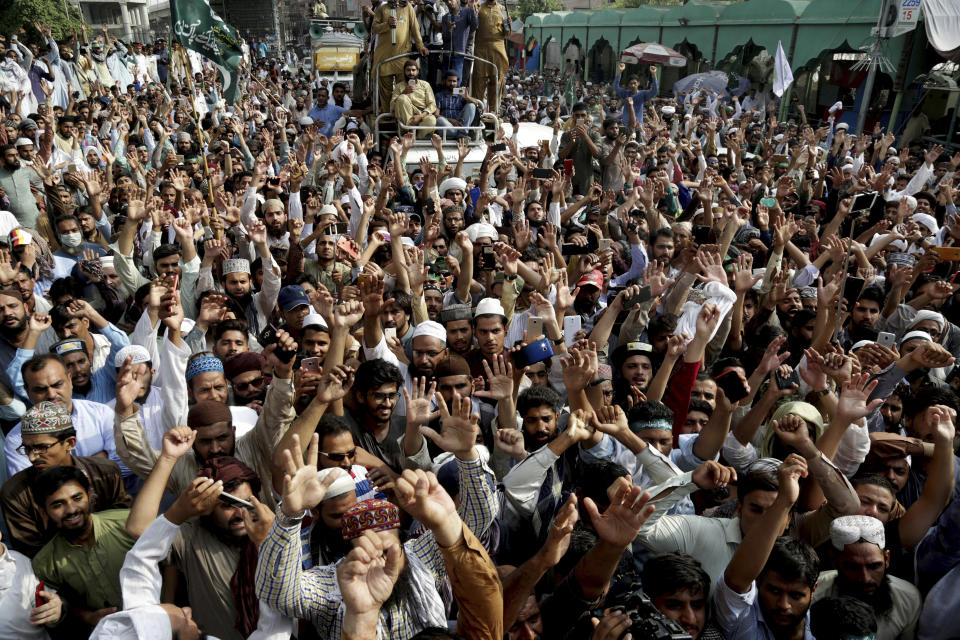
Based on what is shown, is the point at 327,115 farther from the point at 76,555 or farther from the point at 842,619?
the point at 842,619

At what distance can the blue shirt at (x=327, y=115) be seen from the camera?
12.1 metres

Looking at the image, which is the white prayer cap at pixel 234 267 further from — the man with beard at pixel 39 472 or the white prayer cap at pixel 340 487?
the white prayer cap at pixel 340 487

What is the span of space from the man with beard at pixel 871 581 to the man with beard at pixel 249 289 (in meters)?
3.74

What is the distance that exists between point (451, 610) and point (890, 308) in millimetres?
4234

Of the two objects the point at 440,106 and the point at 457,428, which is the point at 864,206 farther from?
the point at 440,106

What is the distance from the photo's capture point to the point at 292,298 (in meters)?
4.33

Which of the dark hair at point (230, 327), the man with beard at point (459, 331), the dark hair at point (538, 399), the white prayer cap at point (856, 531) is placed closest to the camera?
the white prayer cap at point (856, 531)

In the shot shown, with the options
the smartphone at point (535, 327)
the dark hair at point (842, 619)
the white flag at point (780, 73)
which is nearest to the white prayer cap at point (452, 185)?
the smartphone at point (535, 327)

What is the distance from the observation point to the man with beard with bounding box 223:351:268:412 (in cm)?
357

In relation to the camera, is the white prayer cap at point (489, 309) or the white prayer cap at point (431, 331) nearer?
the white prayer cap at point (431, 331)

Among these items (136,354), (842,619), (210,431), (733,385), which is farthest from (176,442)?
(733,385)

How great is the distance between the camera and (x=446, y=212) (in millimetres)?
6273

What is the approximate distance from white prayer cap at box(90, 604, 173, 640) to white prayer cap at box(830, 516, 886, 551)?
7.66ft

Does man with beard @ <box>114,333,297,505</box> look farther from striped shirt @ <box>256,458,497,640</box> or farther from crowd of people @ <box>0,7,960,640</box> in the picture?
striped shirt @ <box>256,458,497,640</box>
